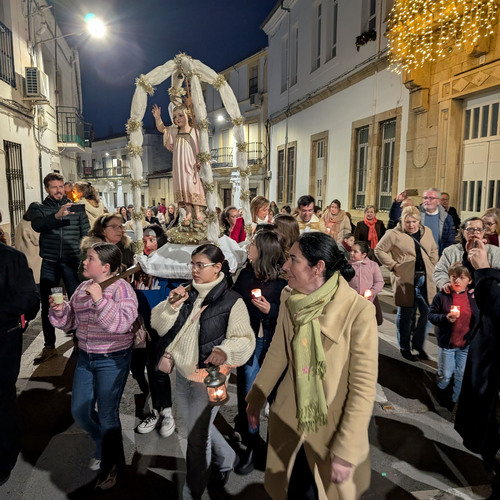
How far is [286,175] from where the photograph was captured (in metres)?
19.1

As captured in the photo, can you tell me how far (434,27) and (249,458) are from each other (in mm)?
8556

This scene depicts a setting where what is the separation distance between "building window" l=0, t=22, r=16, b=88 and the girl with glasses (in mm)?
10165

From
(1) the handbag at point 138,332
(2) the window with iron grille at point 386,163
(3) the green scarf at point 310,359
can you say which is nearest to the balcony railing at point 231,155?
(2) the window with iron grille at point 386,163

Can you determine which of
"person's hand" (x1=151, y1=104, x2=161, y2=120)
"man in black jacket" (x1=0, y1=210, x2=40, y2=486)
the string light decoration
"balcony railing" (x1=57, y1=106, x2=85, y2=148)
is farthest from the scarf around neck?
"balcony railing" (x1=57, y1=106, x2=85, y2=148)

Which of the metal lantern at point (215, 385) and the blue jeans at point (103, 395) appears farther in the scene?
the blue jeans at point (103, 395)

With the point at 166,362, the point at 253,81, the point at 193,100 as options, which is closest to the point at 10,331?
the point at 166,362

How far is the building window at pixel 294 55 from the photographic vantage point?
17.3 m

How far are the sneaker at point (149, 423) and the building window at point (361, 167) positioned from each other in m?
10.4

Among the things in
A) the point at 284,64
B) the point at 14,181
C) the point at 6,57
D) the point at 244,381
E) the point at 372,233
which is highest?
the point at 284,64

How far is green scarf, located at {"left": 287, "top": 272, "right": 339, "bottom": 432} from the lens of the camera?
188 cm

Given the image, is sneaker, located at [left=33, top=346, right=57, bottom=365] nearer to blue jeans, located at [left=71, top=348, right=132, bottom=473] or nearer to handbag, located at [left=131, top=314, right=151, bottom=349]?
blue jeans, located at [left=71, top=348, right=132, bottom=473]

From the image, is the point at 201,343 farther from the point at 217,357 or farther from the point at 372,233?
the point at 372,233

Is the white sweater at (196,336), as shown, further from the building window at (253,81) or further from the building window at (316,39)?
the building window at (253,81)

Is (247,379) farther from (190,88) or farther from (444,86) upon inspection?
(444,86)
